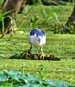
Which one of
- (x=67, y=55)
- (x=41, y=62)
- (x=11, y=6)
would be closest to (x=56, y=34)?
(x=11, y=6)

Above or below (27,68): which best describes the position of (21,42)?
below

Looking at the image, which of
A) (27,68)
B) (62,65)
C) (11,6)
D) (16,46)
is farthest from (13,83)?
(11,6)

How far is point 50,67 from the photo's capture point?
14.2 ft

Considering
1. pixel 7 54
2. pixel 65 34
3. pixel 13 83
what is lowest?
pixel 65 34

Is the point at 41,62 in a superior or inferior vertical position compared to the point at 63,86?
inferior

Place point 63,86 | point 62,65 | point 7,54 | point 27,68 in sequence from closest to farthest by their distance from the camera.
A: point 63,86, point 27,68, point 62,65, point 7,54

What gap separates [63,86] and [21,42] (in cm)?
392

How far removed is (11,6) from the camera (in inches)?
295

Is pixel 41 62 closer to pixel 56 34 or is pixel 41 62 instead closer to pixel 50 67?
pixel 50 67

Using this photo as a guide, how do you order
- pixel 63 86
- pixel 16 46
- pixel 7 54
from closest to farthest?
pixel 63 86, pixel 7 54, pixel 16 46

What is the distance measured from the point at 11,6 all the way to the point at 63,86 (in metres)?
4.82

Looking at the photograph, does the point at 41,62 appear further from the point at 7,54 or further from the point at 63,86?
the point at 63,86

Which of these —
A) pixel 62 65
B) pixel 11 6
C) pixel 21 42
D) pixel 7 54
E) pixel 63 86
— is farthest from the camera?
pixel 11 6

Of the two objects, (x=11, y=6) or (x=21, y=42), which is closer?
(x=21, y=42)
